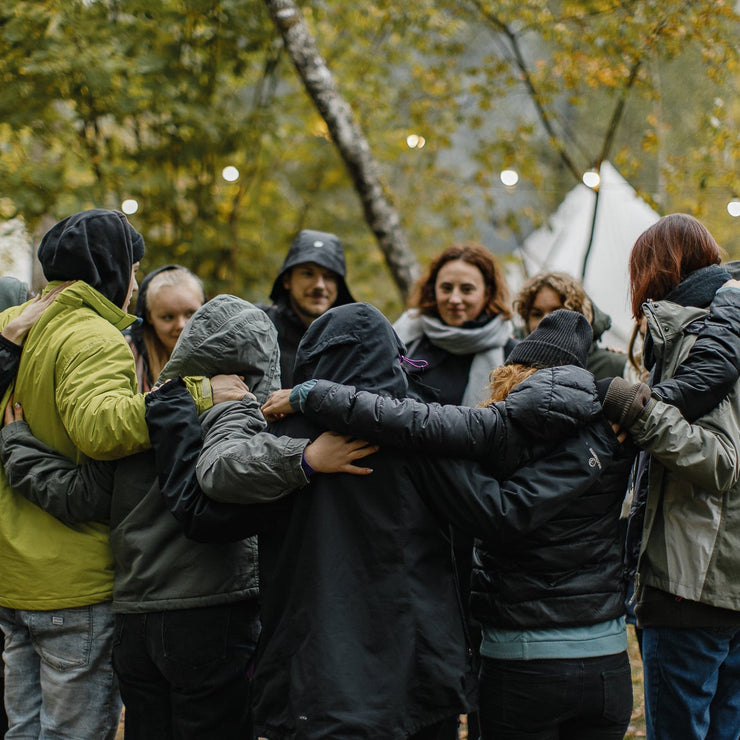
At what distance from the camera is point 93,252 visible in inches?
111

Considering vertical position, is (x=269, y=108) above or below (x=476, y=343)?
above

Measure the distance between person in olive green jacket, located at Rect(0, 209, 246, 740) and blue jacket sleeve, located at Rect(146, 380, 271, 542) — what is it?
74 mm

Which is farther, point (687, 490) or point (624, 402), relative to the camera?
point (687, 490)

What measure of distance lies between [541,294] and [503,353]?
1.19ft

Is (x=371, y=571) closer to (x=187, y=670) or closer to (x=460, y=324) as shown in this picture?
(x=187, y=670)

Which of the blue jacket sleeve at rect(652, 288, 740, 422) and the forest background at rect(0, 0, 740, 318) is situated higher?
the forest background at rect(0, 0, 740, 318)

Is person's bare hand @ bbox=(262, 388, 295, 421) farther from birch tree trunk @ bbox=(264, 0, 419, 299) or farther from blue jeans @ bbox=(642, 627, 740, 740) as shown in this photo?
birch tree trunk @ bbox=(264, 0, 419, 299)

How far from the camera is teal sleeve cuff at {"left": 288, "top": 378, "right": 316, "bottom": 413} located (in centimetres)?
219

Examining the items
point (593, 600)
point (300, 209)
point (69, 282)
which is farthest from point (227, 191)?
point (593, 600)

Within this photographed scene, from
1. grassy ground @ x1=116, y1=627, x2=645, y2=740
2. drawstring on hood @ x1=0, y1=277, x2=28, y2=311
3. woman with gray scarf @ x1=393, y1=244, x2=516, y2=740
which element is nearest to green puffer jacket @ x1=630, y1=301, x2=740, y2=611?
woman with gray scarf @ x1=393, y1=244, x2=516, y2=740

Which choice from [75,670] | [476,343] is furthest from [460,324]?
[75,670]

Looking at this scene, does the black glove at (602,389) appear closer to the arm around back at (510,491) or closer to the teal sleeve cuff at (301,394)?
the arm around back at (510,491)

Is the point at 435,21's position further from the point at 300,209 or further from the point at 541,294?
the point at 541,294

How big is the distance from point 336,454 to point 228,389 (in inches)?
20.6
